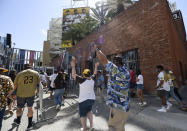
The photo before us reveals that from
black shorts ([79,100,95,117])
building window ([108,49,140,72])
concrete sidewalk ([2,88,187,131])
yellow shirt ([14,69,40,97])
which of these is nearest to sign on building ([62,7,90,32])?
building window ([108,49,140,72])

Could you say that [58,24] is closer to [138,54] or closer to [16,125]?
[138,54]

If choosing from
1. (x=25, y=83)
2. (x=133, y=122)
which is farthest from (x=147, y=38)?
(x=25, y=83)

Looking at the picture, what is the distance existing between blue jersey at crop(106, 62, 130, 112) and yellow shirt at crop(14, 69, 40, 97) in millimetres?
2698

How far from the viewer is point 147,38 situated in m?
8.27

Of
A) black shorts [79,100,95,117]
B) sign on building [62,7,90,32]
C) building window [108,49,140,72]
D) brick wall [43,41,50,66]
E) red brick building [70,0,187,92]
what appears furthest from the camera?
brick wall [43,41,50,66]

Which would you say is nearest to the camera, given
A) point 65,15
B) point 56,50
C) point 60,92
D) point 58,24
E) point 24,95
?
point 24,95

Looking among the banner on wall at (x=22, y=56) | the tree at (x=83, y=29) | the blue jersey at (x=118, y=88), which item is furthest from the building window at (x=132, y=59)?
the tree at (x=83, y=29)

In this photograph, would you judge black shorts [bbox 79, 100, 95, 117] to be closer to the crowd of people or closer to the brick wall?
the crowd of people

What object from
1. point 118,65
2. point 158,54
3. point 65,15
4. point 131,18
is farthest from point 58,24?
point 118,65

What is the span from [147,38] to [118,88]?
7.42 metres

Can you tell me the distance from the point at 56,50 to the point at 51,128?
41.4m

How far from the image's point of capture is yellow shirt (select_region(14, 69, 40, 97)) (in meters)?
3.55

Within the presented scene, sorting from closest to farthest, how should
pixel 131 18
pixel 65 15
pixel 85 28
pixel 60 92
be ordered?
pixel 60 92 → pixel 131 18 → pixel 85 28 → pixel 65 15

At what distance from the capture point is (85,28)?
24438mm
